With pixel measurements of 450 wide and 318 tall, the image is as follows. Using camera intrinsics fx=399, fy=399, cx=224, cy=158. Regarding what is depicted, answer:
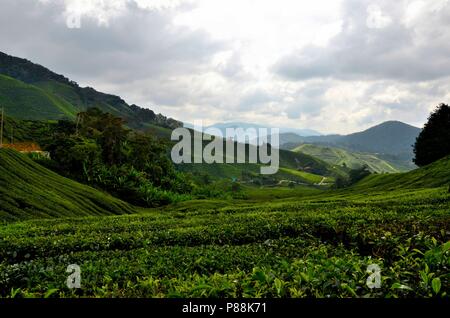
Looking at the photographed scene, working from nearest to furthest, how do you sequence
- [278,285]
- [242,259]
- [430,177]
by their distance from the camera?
[278,285]
[242,259]
[430,177]

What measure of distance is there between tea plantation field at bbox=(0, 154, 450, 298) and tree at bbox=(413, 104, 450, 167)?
80402 millimetres

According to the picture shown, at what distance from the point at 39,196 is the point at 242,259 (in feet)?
124

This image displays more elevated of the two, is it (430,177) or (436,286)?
(430,177)

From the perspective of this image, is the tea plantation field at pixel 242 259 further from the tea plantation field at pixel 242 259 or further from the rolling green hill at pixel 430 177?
the rolling green hill at pixel 430 177

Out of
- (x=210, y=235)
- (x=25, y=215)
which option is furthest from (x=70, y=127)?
(x=210, y=235)

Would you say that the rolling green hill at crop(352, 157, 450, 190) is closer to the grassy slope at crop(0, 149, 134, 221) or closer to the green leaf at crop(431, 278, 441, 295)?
the grassy slope at crop(0, 149, 134, 221)

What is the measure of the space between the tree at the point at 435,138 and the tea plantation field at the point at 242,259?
80.4 meters

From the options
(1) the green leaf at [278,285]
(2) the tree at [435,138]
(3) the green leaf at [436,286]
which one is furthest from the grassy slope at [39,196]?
(2) the tree at [435,138]

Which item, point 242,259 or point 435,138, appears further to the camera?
point 435,138

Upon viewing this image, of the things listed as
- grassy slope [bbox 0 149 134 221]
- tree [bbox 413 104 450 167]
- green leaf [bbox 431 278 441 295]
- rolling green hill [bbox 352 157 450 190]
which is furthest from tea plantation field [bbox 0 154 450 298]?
tree [bbox 413 104 450 167]

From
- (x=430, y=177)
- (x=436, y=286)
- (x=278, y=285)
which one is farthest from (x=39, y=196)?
(x=430, y=177)

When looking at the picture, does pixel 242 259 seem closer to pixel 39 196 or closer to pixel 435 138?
pixel 39 196

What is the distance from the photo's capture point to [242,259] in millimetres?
13891
